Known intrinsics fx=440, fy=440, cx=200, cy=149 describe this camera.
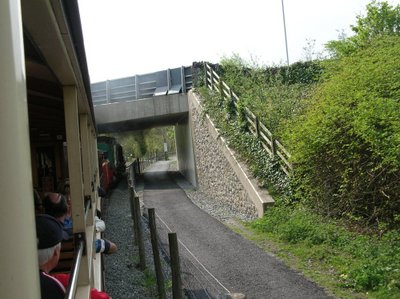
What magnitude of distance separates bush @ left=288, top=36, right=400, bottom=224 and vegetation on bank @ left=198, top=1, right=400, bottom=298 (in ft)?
0.06

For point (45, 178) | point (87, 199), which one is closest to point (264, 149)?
point (45, 178)

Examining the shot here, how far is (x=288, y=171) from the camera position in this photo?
11.9 metres

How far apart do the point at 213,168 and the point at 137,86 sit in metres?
8.96

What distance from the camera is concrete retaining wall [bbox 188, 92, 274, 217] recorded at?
1235cm

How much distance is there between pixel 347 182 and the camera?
9.21m

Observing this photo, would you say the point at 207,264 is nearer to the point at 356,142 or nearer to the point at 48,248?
the point at 356,142

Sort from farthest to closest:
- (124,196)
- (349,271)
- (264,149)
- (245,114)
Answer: (124,196)
(245,114)
(264,149)
(349,271)

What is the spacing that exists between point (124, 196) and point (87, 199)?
14278 millimetres

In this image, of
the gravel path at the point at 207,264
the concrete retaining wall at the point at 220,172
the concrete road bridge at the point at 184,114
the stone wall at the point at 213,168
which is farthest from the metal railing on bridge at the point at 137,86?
the gravel path at the point at 207,264

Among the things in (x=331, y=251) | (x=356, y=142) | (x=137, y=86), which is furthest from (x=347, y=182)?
(x=137, y=86)

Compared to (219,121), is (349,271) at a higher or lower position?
lower

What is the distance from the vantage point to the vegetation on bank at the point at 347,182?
23.0 feet

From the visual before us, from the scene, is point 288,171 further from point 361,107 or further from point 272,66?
point 272,66

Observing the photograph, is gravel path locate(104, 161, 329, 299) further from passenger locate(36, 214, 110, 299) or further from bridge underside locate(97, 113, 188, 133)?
bridge underside locate(97, 113, 188, 133)
